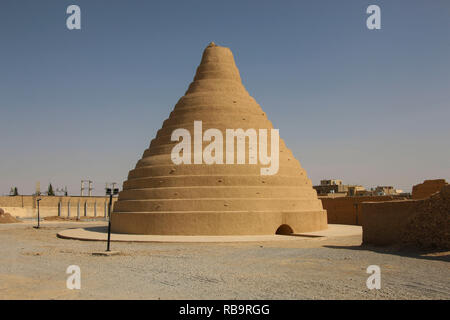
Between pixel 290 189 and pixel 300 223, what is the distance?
2.19 meters

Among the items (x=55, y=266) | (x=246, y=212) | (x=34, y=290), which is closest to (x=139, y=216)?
(x=246, y=212)

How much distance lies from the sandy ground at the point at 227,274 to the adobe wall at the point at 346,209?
16738mm

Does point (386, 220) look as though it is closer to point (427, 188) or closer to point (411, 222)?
point (411, 222)

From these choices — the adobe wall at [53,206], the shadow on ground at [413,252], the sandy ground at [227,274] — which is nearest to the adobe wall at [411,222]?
the shadow on ground at [413,252]

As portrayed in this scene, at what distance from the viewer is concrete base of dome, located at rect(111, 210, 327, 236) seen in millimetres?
20984

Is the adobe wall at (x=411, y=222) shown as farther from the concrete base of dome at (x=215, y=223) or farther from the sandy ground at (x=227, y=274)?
the concrete base of dome at (x=215, y=223)

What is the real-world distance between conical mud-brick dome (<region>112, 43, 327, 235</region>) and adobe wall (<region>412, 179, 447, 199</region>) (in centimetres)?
923

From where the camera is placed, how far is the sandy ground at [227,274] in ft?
24.8

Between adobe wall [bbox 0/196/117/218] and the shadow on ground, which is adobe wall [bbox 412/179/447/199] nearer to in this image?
the shadow on ground

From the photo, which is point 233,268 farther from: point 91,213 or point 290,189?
point 91,213

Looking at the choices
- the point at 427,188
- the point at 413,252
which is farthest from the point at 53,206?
the point at 413,252

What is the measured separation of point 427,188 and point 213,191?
54.6ft

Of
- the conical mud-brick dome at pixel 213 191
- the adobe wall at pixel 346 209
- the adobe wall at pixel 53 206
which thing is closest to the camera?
the conical mud-brick dome at pixel 213 191

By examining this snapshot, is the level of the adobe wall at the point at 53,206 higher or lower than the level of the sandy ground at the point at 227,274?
lower
